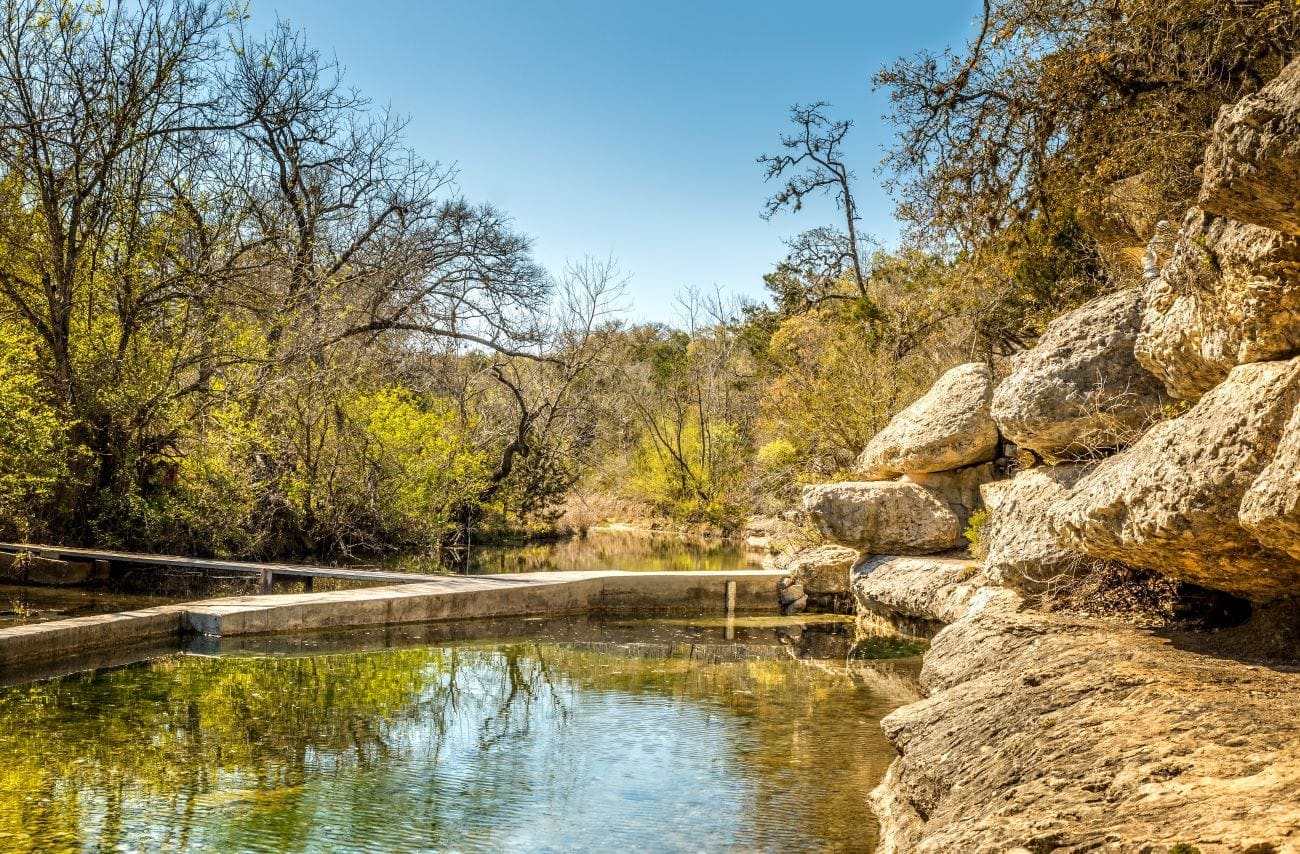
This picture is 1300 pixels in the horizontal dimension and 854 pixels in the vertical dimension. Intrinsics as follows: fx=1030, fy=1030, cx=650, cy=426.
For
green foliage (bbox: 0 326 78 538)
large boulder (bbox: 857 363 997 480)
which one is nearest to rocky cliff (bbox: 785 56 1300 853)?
large boulder (bbox: 857 363 997 480)

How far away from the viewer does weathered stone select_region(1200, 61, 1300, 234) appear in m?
4.65

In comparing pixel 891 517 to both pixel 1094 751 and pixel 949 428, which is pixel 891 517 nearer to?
pixel 949 428

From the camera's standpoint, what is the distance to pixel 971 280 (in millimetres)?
16750

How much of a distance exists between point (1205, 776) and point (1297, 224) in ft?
8.82

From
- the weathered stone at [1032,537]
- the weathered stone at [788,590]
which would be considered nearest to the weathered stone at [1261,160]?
the weathered stone at [1032,537]

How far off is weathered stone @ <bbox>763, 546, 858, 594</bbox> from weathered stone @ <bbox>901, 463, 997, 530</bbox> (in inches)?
72.7

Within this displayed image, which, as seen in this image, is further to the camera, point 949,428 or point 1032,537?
point 949,428

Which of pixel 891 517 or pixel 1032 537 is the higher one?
pixel 891 517

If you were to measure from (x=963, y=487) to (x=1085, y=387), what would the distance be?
537cm

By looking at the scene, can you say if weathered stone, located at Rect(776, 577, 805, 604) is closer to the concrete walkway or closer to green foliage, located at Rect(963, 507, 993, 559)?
the concrete walkway

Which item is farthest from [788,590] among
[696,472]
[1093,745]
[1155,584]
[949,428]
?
[696,472]

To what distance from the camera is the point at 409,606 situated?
12.3 metres

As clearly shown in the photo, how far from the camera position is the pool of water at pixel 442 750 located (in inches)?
233

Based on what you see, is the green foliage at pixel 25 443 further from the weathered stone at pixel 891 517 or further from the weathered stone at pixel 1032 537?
the weathered stone at pixel 1032 537
